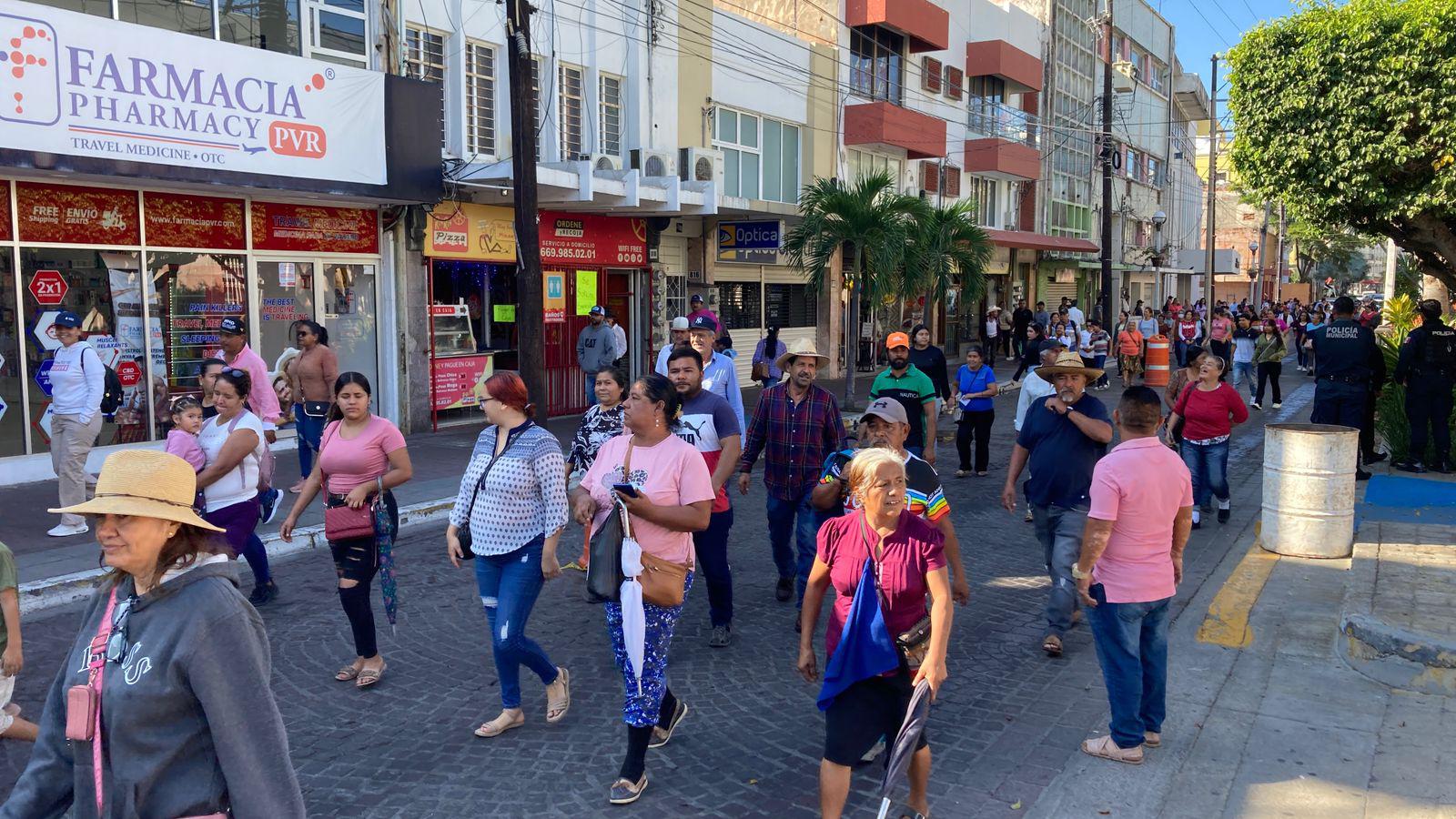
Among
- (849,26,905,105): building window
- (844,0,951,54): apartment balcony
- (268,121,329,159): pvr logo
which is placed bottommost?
(268,121,329,159): pvr logo

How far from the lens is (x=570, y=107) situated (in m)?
17.4

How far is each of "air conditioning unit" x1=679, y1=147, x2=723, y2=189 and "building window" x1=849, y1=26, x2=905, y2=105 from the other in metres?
7.60

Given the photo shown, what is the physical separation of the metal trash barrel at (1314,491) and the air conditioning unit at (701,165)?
481 inches

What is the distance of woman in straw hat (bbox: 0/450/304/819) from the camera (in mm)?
2322

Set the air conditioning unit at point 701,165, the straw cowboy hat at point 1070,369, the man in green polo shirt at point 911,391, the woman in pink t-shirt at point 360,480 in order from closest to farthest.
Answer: the woman in pink t-shirt at point 360,480 < the straw cowboy hat at point 1070,369 < the man in green polo shirt at point 911,391 < the air conditioning unit at point 701,165

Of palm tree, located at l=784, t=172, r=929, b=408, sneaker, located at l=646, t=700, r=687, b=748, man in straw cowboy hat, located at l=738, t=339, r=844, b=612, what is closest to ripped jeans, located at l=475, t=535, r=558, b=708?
sneaker, located at l=646, t=700, r=687, b=748

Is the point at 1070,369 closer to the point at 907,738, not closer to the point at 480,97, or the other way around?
the point at 907,738

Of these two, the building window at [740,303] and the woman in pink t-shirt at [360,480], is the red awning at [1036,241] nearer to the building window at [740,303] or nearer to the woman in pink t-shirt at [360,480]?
the building window at [740,303]

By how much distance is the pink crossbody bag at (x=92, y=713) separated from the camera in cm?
232

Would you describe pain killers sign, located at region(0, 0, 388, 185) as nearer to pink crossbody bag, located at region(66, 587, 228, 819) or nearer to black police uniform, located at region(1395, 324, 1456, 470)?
pink crossbody bag, located at region(66, 587, 228, 819)

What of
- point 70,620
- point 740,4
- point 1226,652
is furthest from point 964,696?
point 740,4

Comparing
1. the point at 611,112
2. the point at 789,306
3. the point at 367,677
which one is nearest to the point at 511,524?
the point at 367,677

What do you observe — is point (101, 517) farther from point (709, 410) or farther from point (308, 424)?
point (308, 424)

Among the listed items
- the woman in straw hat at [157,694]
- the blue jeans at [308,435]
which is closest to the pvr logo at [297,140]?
the blue jeans at [308,435]
